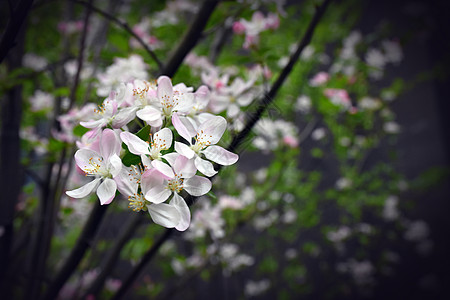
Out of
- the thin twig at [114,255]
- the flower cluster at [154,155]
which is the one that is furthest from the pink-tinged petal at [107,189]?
the thin twig at [114,255]

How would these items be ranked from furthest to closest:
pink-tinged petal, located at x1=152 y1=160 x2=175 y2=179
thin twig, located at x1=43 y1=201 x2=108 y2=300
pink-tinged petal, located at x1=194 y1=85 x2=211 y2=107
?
thin twig, located at x1=43 y1=201 x2=108 y2=300
pink-tinged petal, located at x1=194 y1=85 x2=211 y2=107
pink-tinged petal, located at x1=152 y1=160 x2=175 y2=179

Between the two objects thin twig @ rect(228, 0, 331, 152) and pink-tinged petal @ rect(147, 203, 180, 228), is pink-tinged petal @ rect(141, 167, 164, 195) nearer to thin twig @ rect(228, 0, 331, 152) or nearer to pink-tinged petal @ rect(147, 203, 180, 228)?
pink-tinged petal @ rect(147, 203, 180, 228)

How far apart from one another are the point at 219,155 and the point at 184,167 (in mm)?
51

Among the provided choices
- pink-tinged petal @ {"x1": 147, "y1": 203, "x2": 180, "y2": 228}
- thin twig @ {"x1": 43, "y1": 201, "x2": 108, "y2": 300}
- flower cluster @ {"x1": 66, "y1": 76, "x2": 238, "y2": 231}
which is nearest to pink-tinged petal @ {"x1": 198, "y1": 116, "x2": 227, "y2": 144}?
flower cluster @ {"x1": 66, "y1": 76, "x2": 238, "y2": 231}

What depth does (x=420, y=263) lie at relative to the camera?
274 centimetres

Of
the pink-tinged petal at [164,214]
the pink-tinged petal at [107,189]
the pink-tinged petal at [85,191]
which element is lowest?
the pink-tinged petal at [85,191]

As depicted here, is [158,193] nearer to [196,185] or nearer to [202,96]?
[196,185]

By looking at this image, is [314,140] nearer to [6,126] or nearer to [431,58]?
[431,58]

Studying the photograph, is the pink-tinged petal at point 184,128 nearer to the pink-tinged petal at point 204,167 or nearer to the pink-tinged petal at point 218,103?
the pink-tinged petal at point 204,167

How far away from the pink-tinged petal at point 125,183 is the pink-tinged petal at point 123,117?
63 mm

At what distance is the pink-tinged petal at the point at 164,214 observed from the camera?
1.04 feet

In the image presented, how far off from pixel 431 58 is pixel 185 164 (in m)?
3.29

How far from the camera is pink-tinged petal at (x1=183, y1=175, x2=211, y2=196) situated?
34 cm

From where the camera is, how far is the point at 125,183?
0.33 meters
